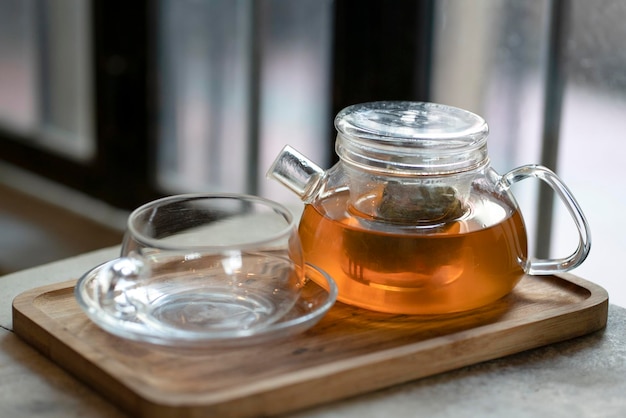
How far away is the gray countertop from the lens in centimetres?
68

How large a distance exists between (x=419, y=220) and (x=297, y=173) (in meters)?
0.12

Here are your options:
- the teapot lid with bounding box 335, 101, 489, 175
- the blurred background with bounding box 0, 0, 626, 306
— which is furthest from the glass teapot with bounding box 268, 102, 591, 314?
the blurred background with bounding box 0, 0, 626, 306

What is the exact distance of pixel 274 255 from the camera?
761mm

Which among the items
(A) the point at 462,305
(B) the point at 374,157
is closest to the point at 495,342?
(A) the point at 462,305

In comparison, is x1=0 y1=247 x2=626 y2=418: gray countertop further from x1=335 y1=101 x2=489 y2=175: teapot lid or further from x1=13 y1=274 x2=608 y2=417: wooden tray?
x1=335 y1=101 x2=489 y2=175: teapot lid

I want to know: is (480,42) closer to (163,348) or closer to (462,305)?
(462,305)

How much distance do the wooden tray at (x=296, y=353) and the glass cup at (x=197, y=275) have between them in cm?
3

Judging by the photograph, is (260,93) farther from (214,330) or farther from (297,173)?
(214,330)

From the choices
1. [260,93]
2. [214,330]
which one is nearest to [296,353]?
[214,330]

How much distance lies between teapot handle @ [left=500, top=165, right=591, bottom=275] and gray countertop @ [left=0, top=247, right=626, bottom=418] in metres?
0.07

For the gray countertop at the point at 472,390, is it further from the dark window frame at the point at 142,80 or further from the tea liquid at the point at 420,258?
the dark window frame at the point at 142,80

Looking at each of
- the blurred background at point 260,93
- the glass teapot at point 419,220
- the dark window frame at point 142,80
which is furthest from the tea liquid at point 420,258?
the dark window frame at point 142,80

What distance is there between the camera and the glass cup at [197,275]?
0.74 m

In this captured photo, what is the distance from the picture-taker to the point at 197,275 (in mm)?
799
